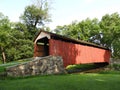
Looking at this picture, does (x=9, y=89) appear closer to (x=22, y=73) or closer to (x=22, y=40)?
(x=22, y=73)

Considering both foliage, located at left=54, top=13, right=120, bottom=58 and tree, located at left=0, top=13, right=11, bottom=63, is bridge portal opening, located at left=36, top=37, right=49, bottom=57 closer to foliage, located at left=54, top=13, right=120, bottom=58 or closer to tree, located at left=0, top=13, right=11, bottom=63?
tree, located at left=0, top=13, right=11, bottom=63

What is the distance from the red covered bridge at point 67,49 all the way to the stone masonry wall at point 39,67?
132 centimetres

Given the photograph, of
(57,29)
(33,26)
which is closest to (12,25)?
(33,26)

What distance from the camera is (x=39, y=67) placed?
1559cm

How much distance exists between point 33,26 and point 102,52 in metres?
20.3

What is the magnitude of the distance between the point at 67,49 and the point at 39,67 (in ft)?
14.9

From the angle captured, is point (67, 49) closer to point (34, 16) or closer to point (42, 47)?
point (42, 47)

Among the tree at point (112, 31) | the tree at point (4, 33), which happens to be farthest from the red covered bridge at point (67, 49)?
the tree at point (112, 31)

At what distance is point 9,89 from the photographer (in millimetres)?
9070

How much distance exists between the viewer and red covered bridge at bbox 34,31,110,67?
18.4 meters

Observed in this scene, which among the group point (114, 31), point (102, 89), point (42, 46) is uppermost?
point (114, 31)

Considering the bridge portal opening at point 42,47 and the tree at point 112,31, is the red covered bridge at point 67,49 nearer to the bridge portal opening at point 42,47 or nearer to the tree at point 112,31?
the bridge portal opening at point 42,47

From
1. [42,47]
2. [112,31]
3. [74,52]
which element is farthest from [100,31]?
[74,52]

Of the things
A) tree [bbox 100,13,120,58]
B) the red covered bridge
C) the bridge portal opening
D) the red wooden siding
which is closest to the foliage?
tree [bbox 100,13,120,58]
